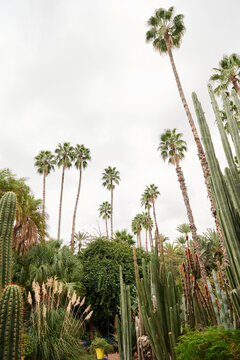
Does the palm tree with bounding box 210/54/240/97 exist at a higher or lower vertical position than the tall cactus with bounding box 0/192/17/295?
higher

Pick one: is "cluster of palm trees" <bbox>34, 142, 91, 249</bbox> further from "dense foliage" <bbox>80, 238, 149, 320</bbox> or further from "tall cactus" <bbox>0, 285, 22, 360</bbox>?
"tall cactus" <bbox>0, 285, 22, 360</bbox>

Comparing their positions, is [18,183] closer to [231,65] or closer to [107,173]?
[231,65]

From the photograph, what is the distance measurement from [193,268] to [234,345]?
1650 mm

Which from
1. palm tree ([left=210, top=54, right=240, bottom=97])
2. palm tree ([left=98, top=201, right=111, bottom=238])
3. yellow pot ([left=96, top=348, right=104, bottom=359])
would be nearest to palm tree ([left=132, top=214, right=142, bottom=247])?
palm tree ([left=98, top=201, right=111, bottom=238])

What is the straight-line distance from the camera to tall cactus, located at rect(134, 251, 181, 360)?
405cm

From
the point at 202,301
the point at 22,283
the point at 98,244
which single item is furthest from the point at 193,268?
the point at 98,244

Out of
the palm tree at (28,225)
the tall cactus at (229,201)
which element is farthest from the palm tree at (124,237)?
the tall cactus at (229,201)

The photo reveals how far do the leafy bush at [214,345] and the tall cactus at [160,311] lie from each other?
998 millimetres

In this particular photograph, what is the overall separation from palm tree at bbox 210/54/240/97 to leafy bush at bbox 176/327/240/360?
14.8 meters

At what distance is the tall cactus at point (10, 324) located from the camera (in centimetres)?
432

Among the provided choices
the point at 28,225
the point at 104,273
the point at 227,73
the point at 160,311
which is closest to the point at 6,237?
the point at 160,311

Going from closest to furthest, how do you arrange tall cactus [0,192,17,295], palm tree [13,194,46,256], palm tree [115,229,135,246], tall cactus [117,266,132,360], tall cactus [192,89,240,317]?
1. tall cactus [192,89,240,317]
2. tall cactus [117,266,132,360]
3. tall cactus [0,192,17,295]
4. palm tree [13,194,46,256]
5. palm tree [115,229,135,246]

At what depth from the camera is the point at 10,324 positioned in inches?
176

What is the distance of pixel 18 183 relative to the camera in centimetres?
1304
